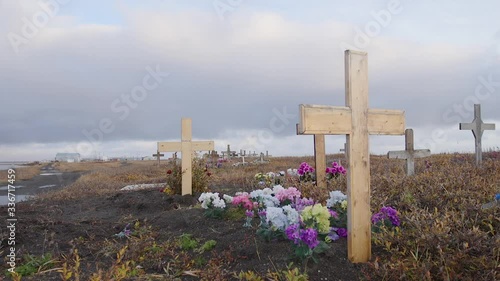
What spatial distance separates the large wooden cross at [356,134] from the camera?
3.74 meters

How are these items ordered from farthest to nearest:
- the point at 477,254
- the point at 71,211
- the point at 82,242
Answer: the point at 71,211 → the point at 82,242 → the point at 477,254

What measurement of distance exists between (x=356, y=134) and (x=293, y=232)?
41.3 inches

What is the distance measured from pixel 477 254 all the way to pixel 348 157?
4.28ft

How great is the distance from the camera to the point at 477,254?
11.7 feet

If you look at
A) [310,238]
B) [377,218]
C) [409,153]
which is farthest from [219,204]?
[409,153]

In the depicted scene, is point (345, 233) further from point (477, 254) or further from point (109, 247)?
point (109, 247)

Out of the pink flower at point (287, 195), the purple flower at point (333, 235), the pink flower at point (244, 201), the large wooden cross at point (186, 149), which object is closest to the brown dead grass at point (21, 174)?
the large wooden cross at point (186, 149)

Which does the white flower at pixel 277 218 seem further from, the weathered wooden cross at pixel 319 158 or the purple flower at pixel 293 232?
the weathered wooden cross at pixel 319 158

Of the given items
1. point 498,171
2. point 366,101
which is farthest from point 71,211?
point 498,171

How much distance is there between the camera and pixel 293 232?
11.8 feet

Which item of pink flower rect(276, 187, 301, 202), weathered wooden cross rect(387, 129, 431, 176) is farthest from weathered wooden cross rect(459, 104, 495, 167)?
pink flower rect(276, 187, 301, 202)

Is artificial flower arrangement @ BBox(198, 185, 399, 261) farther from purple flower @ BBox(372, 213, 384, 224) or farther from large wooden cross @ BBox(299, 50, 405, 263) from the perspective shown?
large wooden cross @ BBox(299, 50, 405, 263)

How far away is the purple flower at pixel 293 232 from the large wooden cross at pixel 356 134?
493mm

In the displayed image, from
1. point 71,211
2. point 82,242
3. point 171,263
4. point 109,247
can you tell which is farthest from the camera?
point 71,211
